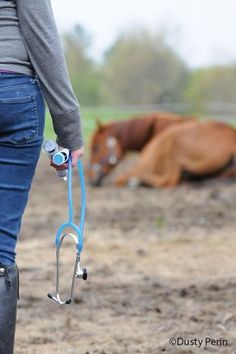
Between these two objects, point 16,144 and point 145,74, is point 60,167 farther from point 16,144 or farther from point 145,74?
point 145,74

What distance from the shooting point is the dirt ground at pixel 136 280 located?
3674 mm

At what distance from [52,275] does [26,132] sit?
9.13 ft

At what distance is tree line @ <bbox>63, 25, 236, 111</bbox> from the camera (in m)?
24.7

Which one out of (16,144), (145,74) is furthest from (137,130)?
(145,74)

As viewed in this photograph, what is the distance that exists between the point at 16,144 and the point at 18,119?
8 centimetres

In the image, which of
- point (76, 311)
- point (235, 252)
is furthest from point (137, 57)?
point (76, 311)

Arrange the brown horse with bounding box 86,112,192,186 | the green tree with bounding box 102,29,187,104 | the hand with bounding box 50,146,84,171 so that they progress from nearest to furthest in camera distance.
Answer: the hand with bounding box 50,146,84,171, the brown horse with bounding box 86,112,192,186, the green tree with bounding box 102,29,187,104

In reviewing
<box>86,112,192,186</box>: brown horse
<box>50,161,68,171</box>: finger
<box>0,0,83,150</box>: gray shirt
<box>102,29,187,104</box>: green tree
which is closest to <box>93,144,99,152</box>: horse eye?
<box>86,112,192,186</box>: brown horse

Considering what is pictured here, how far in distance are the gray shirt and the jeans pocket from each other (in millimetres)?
57

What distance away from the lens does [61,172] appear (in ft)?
9.12

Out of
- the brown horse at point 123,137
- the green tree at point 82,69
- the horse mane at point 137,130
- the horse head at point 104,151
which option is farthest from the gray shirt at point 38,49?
the green tree at point 82,69

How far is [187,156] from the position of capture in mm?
11336

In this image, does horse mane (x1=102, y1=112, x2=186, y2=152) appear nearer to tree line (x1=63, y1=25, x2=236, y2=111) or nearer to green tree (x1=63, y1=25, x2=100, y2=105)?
green tree (x1=63, y1=25, x2=100, y2=105)

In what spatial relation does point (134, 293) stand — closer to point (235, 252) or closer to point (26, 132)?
point (235, 252)
